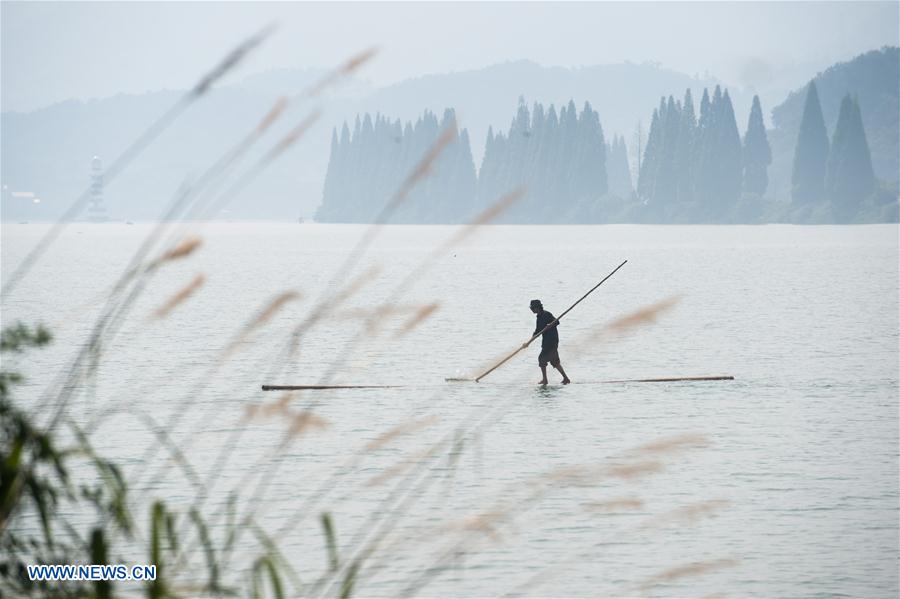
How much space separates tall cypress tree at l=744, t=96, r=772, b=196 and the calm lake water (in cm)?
9849

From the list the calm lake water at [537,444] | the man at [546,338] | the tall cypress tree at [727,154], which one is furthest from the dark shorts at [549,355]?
the tall cypress tree at [727,154]

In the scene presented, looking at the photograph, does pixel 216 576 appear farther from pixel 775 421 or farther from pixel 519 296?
pixel 519 296

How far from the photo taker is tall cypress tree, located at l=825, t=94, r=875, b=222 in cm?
14188

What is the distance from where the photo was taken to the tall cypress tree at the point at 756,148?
154 metres

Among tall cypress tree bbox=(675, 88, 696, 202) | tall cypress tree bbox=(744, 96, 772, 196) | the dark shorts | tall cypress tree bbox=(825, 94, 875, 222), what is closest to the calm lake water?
the dark shorts

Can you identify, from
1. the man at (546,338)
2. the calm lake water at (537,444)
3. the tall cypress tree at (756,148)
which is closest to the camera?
the calm lake water at (537,444)

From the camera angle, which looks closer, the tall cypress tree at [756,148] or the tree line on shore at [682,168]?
the tree line on shore at [682,168]

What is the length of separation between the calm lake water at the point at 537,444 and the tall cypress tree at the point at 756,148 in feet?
323

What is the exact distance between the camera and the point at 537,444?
68.7 feet

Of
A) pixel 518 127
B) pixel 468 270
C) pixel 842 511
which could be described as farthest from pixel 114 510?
pixel 518 127

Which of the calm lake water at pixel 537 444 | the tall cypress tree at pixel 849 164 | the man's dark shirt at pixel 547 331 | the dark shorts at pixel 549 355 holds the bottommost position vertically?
the calm lake water at pixel 537 444

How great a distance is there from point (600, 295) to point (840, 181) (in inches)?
3413

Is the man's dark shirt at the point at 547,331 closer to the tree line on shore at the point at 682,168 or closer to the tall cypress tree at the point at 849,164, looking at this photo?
the tree line on shore at the point at 682,168

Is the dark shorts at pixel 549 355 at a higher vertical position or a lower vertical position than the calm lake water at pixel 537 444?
higher
